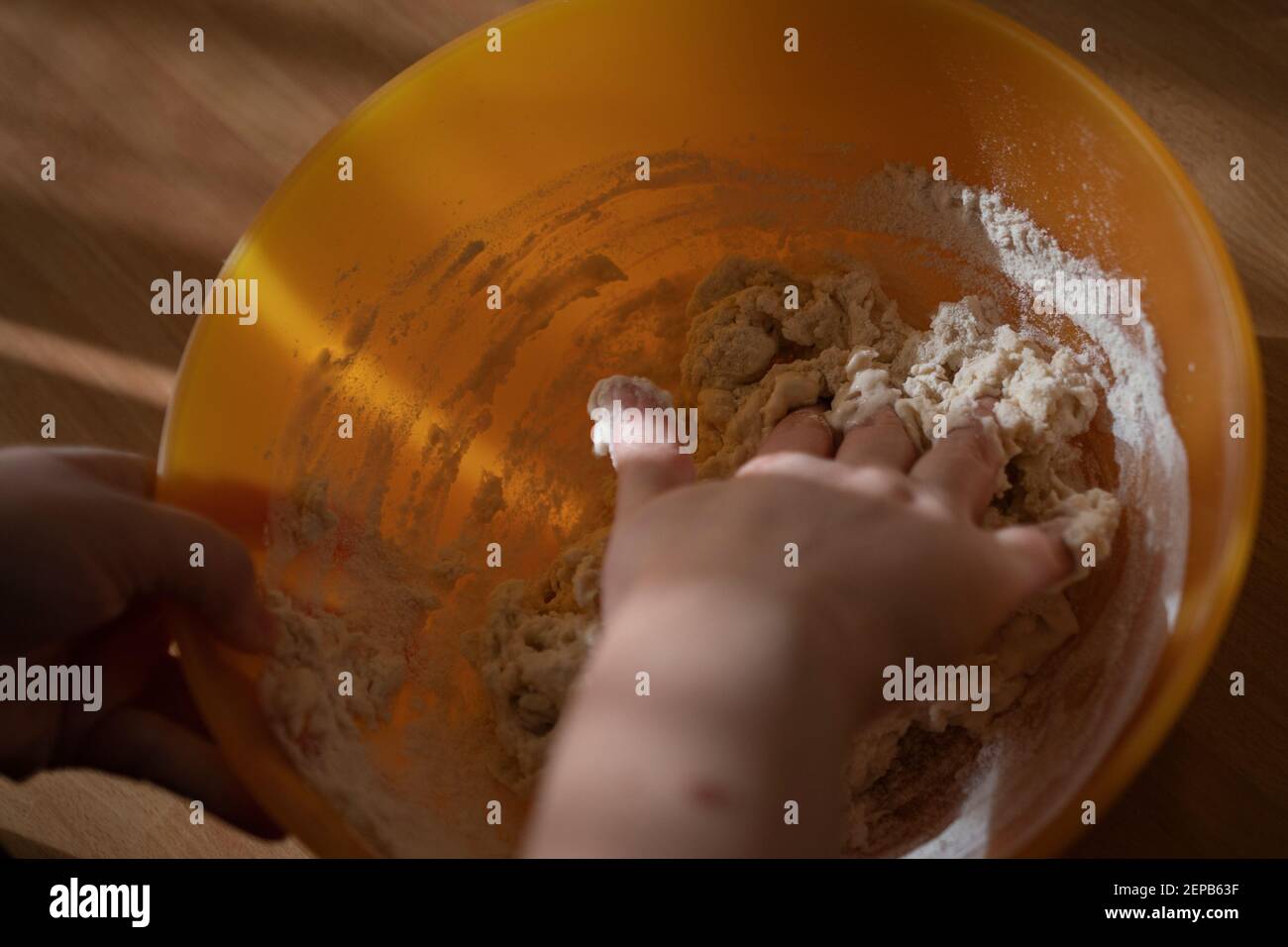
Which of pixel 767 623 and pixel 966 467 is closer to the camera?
pixel 767 623

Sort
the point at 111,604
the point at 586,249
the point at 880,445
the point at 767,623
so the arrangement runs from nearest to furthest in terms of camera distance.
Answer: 1. the point at 767,623
2. the point at 111,604
3. the point at 880,445
4. the point at 586,249

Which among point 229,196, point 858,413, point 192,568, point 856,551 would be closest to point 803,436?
point 858,413

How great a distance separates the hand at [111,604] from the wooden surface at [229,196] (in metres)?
0.16

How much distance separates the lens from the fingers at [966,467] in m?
0.76

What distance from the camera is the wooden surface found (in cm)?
84

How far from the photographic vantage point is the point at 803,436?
33.6 inches

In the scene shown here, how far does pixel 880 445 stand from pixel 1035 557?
0.50 feet

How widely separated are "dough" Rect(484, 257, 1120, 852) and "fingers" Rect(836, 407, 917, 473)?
0.5 inches

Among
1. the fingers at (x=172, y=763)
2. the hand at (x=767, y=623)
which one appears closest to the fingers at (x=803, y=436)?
the hand at (x=767, y=623)

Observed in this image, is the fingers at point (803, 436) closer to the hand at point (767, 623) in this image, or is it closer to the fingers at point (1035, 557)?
the hand at point (767, 623)

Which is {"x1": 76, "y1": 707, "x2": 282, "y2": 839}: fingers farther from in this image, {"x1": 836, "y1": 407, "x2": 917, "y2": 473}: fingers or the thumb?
{"x1": 836, "y1": 407, "x2": 917, "y2": 473}: fingers

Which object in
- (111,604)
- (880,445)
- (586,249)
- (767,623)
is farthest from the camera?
(586,249)

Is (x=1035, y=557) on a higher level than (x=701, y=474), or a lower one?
lower

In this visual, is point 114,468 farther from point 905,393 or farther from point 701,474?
point 905,393
